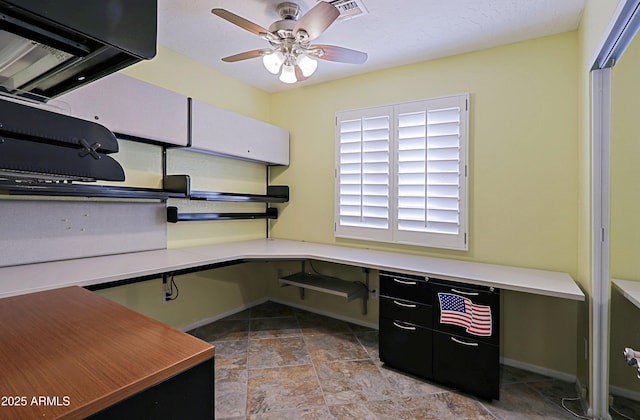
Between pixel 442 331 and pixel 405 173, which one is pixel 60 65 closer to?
pixel 442 331

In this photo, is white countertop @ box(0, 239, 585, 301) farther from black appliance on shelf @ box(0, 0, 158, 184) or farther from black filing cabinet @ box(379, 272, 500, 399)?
black appliance on shelf @ box(0, 0, 158, 184)

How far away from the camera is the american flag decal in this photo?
2.02 metres

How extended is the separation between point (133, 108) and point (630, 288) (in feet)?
11.2

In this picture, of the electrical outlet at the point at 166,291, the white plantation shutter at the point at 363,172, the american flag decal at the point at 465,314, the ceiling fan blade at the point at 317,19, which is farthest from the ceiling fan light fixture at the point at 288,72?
the electrical outlet at the point at 166,291

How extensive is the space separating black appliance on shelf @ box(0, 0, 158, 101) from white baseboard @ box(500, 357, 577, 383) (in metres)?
3.11

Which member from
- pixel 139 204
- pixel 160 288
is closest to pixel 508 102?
pixel 139 204

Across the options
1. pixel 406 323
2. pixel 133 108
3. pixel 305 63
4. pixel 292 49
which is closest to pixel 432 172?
pixel 406 323

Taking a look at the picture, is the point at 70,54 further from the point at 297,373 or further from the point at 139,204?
the point at 297,373

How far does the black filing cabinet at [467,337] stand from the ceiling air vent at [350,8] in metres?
1.97

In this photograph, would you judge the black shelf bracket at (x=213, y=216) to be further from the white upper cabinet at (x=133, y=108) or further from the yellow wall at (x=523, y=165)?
the yellow wall at (x=523, y=165)

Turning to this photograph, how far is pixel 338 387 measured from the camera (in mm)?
2211

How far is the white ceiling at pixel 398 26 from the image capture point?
81.4 inches

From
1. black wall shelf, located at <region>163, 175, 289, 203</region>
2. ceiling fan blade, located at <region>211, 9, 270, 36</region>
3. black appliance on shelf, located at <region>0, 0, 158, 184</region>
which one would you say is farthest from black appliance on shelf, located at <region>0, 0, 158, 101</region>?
black wall shelf, located at <region>163, 175, 289, 203</region>

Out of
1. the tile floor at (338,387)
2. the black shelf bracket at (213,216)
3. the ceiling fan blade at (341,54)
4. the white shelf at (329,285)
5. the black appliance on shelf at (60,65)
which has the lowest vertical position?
the tile floor at (338,387)
